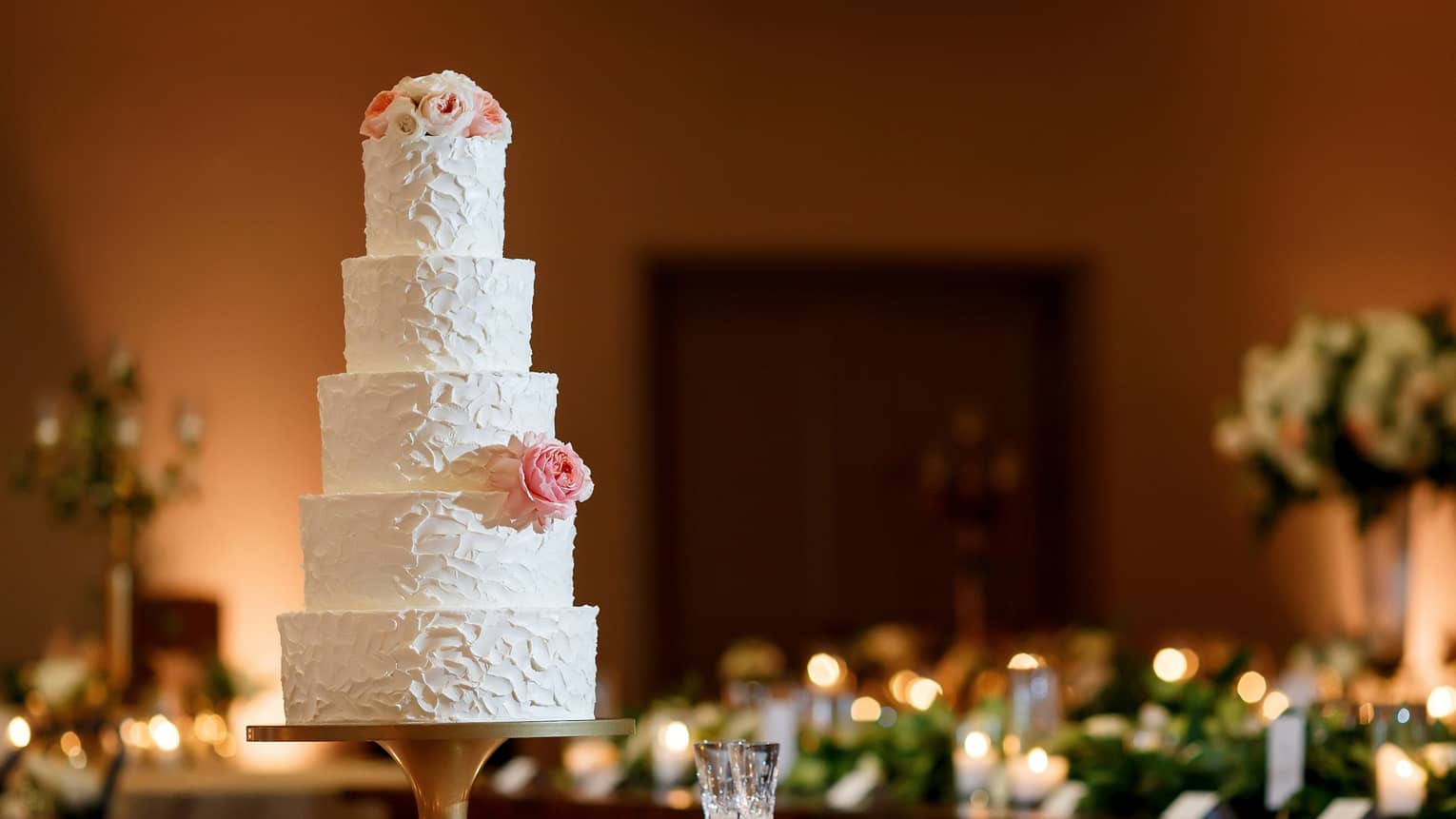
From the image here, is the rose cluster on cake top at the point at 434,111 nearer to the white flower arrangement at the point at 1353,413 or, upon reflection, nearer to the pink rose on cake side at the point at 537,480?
the pink rose on cake side at the point at 537,480

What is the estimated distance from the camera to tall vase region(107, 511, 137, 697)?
761 centimetres

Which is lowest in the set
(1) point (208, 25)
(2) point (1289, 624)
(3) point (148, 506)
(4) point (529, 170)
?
(2) point (1289, 624)

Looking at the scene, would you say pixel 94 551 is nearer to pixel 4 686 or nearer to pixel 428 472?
pixel 4 686

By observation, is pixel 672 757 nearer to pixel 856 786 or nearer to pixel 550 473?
pixel 856 786

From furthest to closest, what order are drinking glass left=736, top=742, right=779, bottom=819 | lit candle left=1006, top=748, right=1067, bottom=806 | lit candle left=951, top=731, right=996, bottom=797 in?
lit candle left=951, top=731, right=996, bottom=797 → lit candle left=1006, top=748, right=1067, bottom=806 → drinking glass left=736, top=742, right=779, bottom=819

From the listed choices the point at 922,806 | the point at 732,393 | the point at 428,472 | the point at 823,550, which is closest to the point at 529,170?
the point at 732,393

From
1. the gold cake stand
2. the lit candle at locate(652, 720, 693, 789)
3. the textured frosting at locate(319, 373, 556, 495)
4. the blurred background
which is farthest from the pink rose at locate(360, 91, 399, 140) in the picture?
the blurred background

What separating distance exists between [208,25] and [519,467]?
6216mm

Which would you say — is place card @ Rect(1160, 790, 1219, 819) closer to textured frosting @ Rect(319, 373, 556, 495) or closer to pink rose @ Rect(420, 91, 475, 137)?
textured frosting @ Rect(319, 373, 556, 495)

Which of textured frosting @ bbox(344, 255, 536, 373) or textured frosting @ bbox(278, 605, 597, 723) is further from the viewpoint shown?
textured frosting @ bbox(344, 255, 536, 373)

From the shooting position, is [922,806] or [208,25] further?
[208,25]

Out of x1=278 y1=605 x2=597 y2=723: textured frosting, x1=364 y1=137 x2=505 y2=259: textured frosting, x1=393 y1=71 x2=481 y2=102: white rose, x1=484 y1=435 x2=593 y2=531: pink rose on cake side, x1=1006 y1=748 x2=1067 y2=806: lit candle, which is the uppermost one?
x1=393 y1=71 x2=481 y2=102: white rose

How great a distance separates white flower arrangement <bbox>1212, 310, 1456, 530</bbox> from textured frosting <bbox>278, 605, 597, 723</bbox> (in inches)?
170

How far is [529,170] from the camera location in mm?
8883
